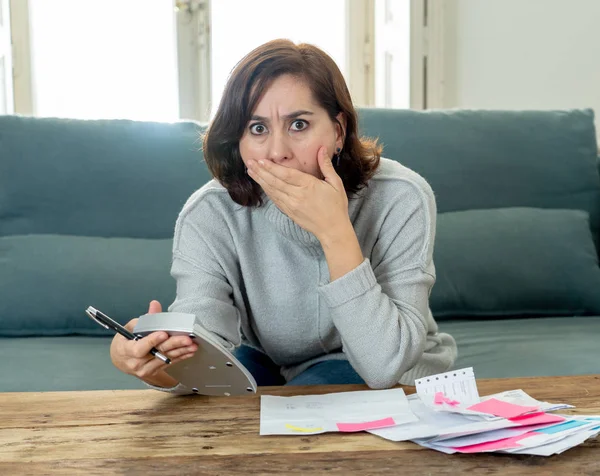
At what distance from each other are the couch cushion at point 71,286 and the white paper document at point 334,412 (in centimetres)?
88

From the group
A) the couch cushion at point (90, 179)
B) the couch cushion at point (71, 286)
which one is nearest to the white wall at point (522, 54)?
the couch cushion at point (90, 179)

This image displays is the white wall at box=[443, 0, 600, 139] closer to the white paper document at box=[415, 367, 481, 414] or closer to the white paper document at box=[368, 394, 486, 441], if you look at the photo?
the white paper document at box=[415, 367, 481, 414]

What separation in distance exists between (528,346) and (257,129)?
907mm

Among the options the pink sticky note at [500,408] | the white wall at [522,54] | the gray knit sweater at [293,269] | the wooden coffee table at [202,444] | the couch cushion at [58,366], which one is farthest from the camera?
the white wall at [522,54]

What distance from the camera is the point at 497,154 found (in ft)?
7.12

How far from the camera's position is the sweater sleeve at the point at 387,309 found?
115 centimetres

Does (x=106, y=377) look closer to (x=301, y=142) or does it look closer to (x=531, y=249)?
(x=301, y=142)

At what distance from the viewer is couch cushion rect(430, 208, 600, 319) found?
6.46 feet

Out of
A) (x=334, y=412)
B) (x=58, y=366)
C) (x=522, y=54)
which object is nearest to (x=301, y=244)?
(x=334, y=412)

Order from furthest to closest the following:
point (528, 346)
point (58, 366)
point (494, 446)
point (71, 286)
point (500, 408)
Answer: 1. point (71, 286)
2. point (528, 346)
3. point (58, 366)
4. point (500, 408)
5. point (494, 446)

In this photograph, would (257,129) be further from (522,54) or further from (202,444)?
(522,54)

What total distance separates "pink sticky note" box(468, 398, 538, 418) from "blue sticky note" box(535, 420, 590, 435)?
1.5 inches

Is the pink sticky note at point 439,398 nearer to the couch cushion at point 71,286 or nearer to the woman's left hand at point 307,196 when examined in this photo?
the woman's left hand at point 307,196

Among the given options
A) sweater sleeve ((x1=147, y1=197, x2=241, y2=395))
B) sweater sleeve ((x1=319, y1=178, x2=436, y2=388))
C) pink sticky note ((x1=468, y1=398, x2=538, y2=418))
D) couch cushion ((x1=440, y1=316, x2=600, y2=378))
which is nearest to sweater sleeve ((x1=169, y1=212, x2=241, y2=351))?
sweater sleeve ((x1=147, y1=197, x2=241, y2=395))
